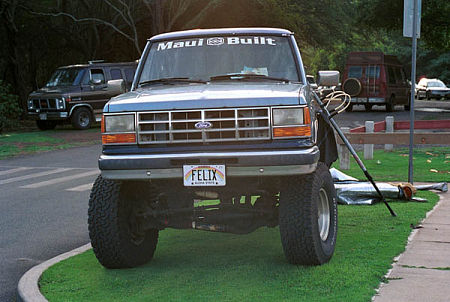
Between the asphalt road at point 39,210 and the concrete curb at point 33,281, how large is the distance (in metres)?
0.16

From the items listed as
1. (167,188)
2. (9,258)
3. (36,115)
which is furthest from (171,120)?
(36,115)

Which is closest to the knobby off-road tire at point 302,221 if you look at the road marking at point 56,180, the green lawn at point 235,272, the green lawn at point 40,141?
the green lawn at point 235,272

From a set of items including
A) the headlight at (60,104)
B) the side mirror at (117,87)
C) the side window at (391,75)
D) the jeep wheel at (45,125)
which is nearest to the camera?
the side mirror at (117,87)

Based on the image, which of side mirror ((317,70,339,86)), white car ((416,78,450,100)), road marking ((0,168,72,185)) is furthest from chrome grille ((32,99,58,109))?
white car ((416,78,450,100))

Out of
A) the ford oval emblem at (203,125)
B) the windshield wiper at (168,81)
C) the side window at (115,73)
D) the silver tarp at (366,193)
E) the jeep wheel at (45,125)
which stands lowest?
the jeep wheel at (45,125)

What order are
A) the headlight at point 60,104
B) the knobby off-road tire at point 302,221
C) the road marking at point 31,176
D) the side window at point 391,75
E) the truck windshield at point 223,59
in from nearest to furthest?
the knobby off-road tire at point 302,221 → the truck windshield at point 223,59 → the road marking at point 31,176 → the headlight at point 60,104 → the side window at point 391,75

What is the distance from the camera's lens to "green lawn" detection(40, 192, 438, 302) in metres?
5.84

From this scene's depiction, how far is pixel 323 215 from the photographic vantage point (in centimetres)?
699

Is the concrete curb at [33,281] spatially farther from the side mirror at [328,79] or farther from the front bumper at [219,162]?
the side mirror at [328,79]

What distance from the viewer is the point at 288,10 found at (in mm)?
32781

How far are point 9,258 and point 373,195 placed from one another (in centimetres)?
472

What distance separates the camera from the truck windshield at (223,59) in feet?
24.3

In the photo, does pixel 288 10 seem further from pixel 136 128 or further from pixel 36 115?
pixel 136 128

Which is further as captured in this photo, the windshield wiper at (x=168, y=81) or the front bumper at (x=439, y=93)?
the front bumper at (x=439, y=93)
